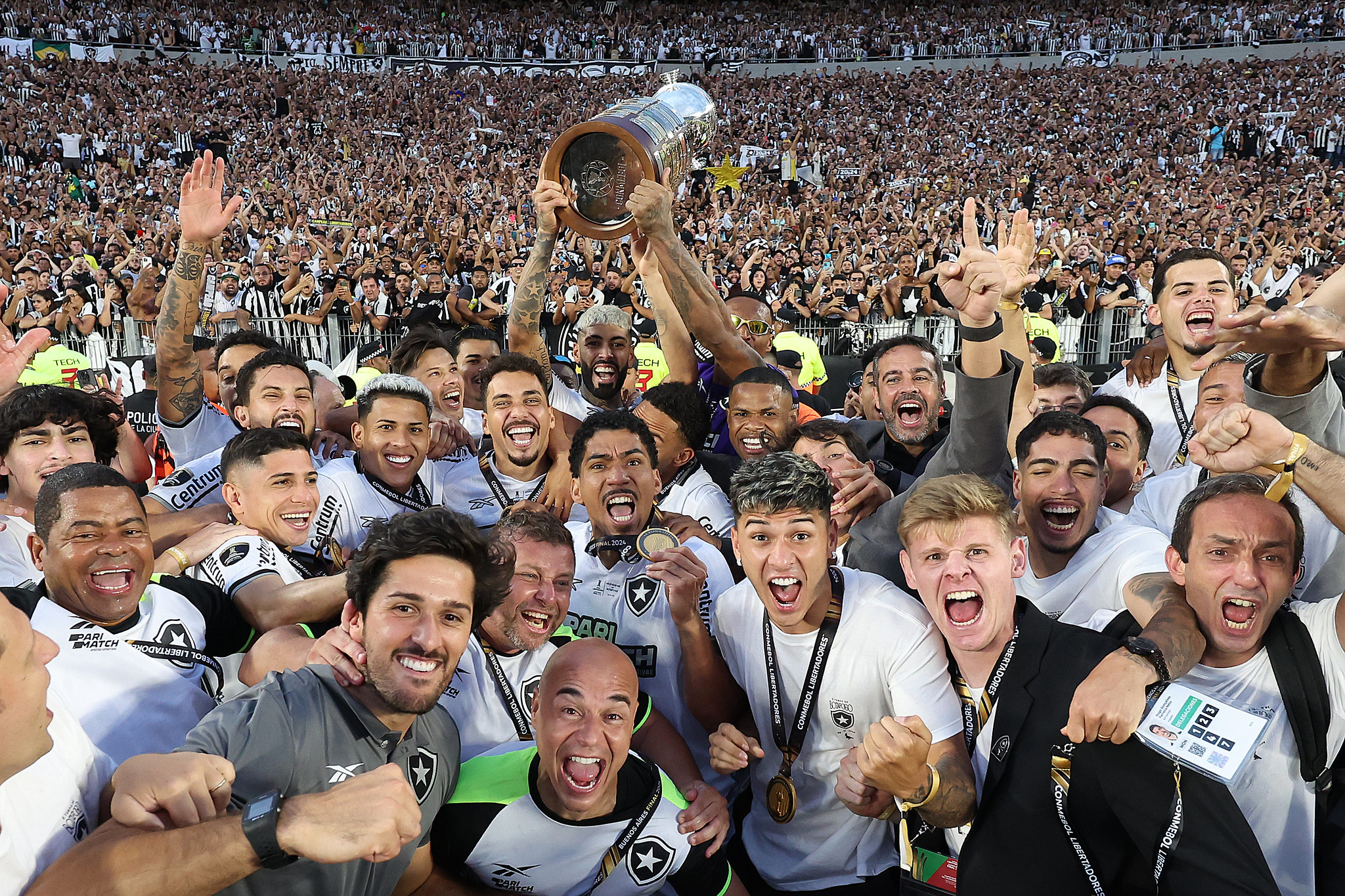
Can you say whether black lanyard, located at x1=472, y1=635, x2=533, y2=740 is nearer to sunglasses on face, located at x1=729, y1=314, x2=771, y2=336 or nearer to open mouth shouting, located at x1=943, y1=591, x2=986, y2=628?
open mouth shouting, located at x1=943, y1=591, x2=986, y2=628

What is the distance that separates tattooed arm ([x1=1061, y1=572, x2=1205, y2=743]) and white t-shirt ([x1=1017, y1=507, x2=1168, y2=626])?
47cm

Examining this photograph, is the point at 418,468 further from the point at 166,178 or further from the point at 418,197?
the point at 166,178

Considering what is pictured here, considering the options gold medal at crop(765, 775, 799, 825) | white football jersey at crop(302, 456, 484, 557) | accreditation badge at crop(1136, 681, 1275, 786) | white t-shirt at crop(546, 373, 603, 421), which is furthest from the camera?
white t-shirt at crop(546, 373, 603, 421)

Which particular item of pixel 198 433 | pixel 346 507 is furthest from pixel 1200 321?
pixel 198 433

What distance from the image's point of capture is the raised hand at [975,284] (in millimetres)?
3193

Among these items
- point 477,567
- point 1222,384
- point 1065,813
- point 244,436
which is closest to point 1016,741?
point 1065,813

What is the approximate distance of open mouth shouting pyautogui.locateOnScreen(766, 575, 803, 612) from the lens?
2.96 m

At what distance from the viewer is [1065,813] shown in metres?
2.44

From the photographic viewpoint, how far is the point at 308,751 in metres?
2.24

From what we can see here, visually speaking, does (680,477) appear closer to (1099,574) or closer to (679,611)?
(679,611)

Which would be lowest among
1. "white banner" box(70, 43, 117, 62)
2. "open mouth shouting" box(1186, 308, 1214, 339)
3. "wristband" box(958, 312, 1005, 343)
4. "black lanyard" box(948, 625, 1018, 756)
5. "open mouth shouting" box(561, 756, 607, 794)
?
"open mouth shouting" box(561, 756, 607, 794)

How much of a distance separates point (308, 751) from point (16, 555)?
1960 mm

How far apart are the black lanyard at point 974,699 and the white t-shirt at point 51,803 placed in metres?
2.19

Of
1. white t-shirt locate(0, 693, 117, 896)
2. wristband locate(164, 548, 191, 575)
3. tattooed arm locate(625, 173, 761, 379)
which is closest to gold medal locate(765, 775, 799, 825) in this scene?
white t-shirt locate(0, 693, 117, 896)
